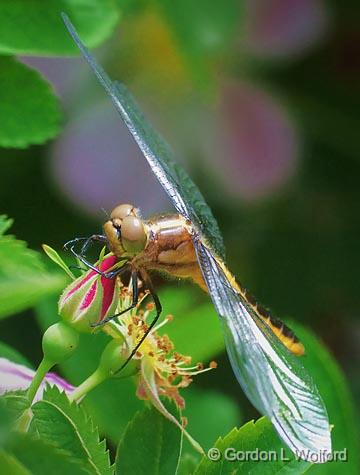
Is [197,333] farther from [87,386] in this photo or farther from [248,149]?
[248,149]

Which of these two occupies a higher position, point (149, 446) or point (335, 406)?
point (149, 446)

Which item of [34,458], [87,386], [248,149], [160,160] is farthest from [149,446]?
[248,149]

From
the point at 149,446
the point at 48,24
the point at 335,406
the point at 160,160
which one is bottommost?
the point at 335,406

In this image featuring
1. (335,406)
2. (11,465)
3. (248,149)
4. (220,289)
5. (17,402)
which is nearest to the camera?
(11,465)

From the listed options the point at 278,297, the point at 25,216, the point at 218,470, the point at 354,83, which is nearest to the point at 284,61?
the point at 354,83

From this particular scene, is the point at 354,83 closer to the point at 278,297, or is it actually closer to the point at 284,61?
the point at 284,61

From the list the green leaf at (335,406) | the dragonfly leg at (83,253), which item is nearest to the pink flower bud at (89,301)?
the dragonfly leg at (83,253)

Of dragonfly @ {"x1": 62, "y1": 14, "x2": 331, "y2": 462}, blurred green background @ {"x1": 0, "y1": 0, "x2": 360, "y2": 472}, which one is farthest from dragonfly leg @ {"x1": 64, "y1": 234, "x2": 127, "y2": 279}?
blurred green background @ {"x1": 0, "y1": 0, "x2": 360, "y2": 472}
